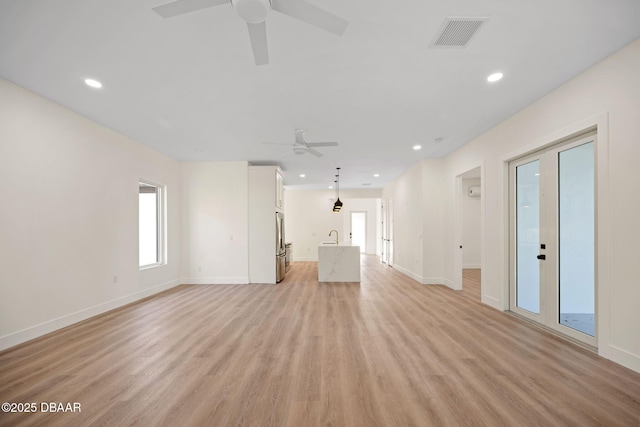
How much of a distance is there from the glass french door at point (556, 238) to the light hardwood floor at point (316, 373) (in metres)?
0.36

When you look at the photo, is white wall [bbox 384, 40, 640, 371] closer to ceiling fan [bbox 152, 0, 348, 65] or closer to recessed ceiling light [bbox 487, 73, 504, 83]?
recessed ceiling light [bbox 487, 73, 504, 83]

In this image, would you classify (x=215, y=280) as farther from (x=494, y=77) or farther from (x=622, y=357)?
(x=622, y=357)

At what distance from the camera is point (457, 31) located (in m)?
2.24

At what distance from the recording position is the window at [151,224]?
18.6 ft

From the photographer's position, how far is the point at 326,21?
177 centimetres

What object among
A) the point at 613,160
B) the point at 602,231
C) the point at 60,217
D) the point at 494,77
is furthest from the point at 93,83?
the point at 602,231

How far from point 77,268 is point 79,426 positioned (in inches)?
111

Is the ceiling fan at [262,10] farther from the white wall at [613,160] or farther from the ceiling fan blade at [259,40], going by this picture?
the white wall at [613,160]

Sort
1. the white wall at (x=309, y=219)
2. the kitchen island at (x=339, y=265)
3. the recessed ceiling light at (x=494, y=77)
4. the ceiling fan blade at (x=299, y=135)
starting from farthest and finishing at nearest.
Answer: the white wall at (x=309, y=219), the kitchen island at (x=339, y=265), the ceiling fan blade at (x=299, y=135), the recessed ceiling light at (x=494, y=77)

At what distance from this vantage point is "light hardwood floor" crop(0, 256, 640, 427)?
1.89 m

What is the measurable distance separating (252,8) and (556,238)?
4067mm

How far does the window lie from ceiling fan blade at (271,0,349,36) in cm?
514

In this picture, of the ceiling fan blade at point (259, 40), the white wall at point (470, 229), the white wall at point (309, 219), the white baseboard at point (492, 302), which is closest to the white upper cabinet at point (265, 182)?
the ceiling fan blade at point (259, 40)

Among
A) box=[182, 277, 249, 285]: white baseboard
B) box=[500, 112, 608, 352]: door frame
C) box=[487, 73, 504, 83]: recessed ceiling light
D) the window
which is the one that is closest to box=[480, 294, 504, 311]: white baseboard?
box=[500, 112, 608, 352]: door frame
